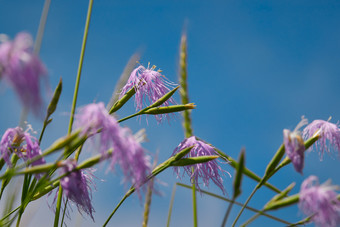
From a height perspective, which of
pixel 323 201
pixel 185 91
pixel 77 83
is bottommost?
pixel 323 201

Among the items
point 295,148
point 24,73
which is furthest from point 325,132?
point 24,73

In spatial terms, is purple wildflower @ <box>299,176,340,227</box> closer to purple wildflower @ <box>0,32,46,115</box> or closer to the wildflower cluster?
the wildflower cluster

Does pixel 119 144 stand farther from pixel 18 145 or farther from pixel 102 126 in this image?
pixel 18 145

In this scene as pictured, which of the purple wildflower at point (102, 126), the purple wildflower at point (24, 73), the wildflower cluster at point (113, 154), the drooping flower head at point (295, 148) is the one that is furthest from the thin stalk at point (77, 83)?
the drooping flower head at point (295, 148)

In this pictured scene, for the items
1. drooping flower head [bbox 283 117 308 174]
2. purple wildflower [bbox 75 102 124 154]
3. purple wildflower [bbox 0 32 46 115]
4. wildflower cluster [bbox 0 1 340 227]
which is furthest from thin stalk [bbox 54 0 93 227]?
drooping flower head [bbox 283 117 308 174]

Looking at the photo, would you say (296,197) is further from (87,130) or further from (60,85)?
(60,85)
